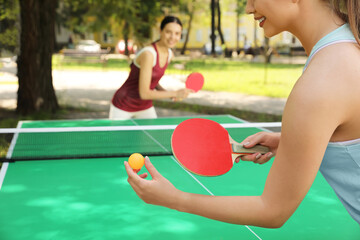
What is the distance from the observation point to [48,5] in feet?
34.6

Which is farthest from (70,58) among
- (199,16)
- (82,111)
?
(199,16)

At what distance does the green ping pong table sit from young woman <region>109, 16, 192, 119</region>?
2.77 feet

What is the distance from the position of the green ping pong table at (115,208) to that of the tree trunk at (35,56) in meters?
6.02

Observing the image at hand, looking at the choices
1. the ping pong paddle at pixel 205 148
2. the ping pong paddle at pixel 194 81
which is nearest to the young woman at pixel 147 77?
the ping pong paddle at pixel 194 81

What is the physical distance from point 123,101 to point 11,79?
42.9 feet

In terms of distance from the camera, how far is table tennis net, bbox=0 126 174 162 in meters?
4.96

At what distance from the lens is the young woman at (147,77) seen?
17.2 ft

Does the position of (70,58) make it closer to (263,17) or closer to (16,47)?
(16,47)

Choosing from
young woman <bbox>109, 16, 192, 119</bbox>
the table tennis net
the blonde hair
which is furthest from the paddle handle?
young woman <bbox>109, 16, 192, 119</bbox>

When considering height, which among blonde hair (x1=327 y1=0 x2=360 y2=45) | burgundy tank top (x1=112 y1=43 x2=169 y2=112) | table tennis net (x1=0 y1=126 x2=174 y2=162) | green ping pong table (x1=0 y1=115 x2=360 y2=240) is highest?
blonde hair (x1=327 y1=0 x2=360 y2=45)

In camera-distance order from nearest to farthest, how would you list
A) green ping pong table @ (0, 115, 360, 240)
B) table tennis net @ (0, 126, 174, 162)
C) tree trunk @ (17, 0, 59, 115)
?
green ping pong table @ (0, 115, 360, 240) → table tennis net @ (0, 126, 174, 162) → tree trunk @ (17, 0, 59, 115)

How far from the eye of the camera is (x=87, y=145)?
5.45m

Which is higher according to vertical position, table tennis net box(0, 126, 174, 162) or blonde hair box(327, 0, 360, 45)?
blonde hair box(327, 0, 360, 45)

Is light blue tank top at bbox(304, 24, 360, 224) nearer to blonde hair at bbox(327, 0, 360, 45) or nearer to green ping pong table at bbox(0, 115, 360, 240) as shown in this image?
blonde hair at bbox(327, 0, 360, 45)
